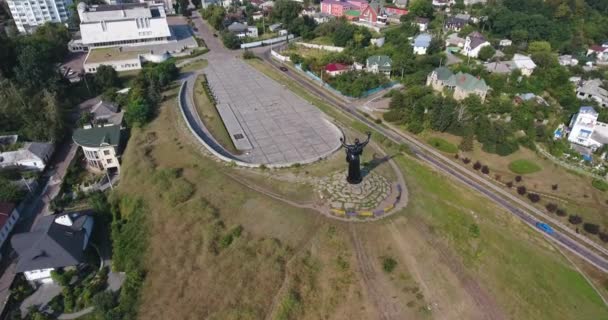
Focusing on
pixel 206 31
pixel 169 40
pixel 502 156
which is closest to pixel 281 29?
pixel 206 31

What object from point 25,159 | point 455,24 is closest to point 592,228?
point 25,159

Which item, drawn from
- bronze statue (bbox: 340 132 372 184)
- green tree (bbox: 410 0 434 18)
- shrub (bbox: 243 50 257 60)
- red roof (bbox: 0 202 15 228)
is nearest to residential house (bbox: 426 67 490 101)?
bronze statue (bbox: 340 132 372 184)

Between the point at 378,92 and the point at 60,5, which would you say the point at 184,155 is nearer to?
the point at 378,92

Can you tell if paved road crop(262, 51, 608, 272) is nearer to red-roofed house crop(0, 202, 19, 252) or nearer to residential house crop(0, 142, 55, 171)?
residential house crop(0, 142, 55, 171)

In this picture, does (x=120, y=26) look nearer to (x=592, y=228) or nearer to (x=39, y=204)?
(x=39, y=204)

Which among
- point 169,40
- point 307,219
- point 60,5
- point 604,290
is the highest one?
point 60,5

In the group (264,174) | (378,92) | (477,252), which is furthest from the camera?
(378,92)

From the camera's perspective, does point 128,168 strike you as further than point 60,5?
No
